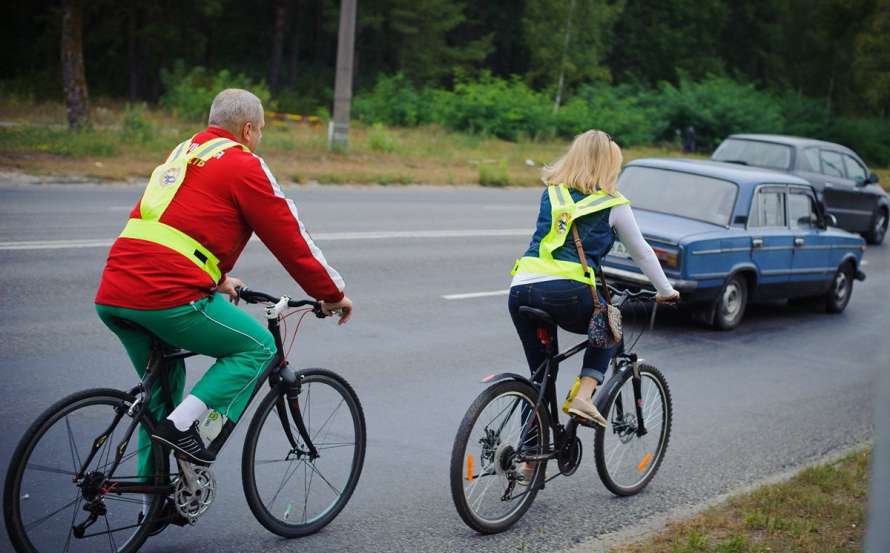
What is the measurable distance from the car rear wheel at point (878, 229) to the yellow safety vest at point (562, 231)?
59.3 feet

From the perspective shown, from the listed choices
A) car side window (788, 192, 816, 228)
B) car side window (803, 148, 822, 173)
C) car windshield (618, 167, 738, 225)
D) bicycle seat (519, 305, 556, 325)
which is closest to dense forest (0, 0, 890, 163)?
car side window (803, 148, 822, 173)

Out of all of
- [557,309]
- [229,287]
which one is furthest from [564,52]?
[229,287]

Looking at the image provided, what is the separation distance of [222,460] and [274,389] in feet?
4.85

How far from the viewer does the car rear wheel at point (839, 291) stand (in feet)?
43.7


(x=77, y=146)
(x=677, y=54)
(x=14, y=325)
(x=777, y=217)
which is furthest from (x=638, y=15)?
(x=14, y=325)

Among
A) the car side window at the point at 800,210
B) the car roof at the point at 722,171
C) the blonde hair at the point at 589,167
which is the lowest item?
the car side window at the point at 800,210

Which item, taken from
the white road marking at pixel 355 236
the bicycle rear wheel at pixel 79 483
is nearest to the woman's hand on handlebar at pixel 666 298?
the bicycle rear wheel at pixel 79 483

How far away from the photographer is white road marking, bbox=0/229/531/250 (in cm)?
1194

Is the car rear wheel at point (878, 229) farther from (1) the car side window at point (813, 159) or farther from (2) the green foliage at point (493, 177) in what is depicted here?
(2) the green foliage at point (493, 177)

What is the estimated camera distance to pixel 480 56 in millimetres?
62812

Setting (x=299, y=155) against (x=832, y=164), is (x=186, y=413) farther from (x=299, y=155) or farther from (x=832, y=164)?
(x=299, y=155)

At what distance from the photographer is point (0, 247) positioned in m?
11.7

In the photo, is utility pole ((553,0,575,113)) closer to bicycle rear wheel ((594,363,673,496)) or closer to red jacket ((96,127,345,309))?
bicycle rear wheel ((594,363,673,496))

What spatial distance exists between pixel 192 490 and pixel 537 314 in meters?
1.79
